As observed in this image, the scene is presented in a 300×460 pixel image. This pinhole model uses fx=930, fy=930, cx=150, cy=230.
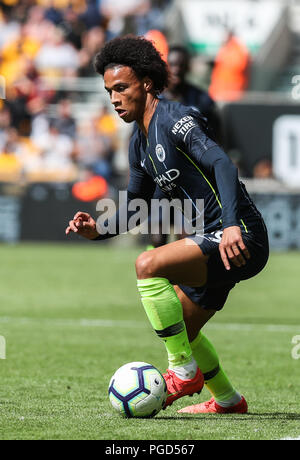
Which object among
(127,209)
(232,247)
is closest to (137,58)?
(127,209)

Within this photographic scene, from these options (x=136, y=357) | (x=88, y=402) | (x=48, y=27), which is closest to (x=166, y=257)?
(x=88, y=402)

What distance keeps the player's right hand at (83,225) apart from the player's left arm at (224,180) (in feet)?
2.49

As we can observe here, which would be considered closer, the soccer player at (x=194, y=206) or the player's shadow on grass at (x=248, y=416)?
the soccer player at (x=194, y=206)

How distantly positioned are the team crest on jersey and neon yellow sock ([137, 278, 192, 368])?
64 cm

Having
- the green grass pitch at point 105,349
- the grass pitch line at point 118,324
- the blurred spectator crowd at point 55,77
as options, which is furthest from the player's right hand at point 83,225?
the blurred spectator crowd at point 55,77

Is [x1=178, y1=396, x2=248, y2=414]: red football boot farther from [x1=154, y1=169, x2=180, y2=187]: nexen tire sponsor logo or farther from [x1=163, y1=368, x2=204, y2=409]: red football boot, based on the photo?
[x1=154, y1=169, x2=180, y2=187]: nexen tire sponsor logo

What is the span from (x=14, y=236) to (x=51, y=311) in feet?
23.0

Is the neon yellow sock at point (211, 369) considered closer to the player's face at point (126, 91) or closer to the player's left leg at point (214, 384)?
the player's left leg at point (214, 384)

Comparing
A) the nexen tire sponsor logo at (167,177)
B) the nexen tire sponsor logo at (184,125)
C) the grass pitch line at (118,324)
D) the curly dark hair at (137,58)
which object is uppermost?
the curly dark hair at (137,58)

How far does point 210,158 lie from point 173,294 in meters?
0.74

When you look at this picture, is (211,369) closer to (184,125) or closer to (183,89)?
(184,125)

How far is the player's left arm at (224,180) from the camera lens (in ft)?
14.7

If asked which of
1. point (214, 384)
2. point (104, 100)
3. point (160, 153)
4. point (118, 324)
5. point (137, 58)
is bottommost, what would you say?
point (118, 324)

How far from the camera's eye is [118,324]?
931 cm
